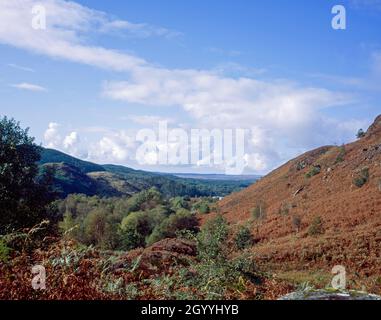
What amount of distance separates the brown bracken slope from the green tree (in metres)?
8.86

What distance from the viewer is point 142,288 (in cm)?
640

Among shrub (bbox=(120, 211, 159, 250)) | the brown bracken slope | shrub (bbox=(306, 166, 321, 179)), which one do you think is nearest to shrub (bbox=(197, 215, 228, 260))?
the brown bracken slope

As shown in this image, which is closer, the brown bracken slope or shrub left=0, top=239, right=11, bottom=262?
shrub left=0, top=239, right=11, bottom=262

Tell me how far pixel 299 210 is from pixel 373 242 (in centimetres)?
2329

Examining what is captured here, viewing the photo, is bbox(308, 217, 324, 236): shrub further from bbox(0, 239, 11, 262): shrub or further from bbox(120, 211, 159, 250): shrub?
bbox(0, 239, 11, 262): shrub

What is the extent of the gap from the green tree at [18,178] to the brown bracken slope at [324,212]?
8.86 m

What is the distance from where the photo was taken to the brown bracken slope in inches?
1430

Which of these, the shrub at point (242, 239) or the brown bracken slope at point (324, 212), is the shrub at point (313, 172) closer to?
the brown bracken slope at point (324, 212)

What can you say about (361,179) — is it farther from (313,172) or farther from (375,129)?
(375,129)

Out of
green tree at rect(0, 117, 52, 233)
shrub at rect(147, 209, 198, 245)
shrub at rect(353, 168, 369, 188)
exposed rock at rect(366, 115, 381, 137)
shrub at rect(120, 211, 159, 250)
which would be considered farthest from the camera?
exposed rock at rect(366, 115, 381, 137)

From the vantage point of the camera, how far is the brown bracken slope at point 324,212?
36312mm

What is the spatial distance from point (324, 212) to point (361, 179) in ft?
31.6

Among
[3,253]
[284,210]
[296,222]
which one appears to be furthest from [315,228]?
Result: [3,253]
